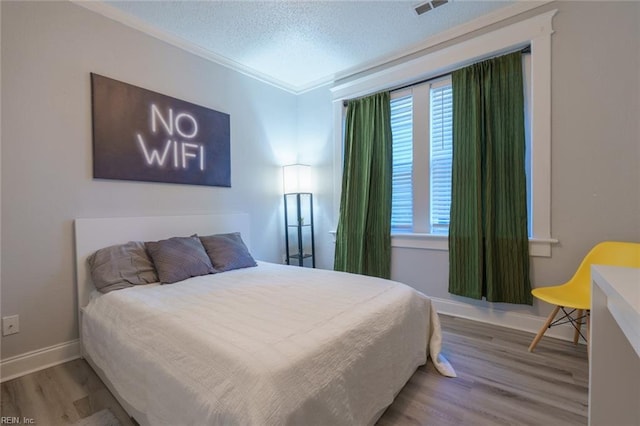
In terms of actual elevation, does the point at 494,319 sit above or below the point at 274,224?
below

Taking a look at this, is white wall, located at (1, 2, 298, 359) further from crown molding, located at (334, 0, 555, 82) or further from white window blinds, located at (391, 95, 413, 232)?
white window blinds, located at (391, 95, 413, 232)

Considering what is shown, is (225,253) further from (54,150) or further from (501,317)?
(501,317)

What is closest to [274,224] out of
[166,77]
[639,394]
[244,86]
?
[244,86]

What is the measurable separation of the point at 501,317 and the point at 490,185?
115 cm

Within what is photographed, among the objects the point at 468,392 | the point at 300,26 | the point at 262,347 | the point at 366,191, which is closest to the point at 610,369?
the point at 468,392

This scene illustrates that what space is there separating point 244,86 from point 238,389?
10.2ft

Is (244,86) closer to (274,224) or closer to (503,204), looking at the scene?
(274,224)

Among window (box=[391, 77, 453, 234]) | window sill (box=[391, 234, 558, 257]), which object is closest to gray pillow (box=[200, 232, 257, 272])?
window sill (box=[391, 234, 558, 257])

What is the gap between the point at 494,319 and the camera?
250 centimetres

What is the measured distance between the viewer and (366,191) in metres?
3.13

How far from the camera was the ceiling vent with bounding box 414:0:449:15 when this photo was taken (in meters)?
2.25

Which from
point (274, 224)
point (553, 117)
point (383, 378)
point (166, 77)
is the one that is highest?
point (166, 77)

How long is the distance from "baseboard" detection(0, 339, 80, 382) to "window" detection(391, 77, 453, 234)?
2958 mm

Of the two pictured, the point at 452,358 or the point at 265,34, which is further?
the point at 265,34
